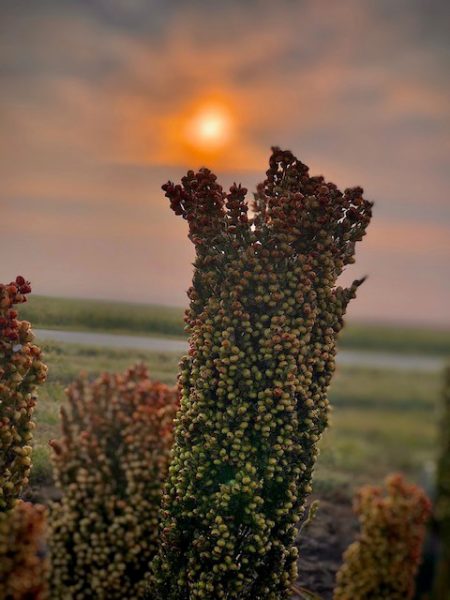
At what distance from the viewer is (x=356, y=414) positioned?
410 inches

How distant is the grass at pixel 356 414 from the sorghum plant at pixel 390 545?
205 cm

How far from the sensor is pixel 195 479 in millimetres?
5652

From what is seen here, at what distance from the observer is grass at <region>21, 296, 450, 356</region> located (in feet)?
25.6

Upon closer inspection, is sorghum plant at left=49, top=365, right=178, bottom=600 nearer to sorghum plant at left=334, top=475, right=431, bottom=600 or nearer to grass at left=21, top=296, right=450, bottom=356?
grass at left=21, top=296, right=450, bottom=356

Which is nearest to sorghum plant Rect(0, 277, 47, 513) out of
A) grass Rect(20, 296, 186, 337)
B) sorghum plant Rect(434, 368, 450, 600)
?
grass Rect(20, 296, 186, 337)

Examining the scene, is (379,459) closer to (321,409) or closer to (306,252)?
(321,409)

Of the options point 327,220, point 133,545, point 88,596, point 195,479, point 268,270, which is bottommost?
point 88,596

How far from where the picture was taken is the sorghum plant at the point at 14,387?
5.27 m

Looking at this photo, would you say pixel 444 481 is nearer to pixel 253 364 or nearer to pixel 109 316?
pixel 109 316

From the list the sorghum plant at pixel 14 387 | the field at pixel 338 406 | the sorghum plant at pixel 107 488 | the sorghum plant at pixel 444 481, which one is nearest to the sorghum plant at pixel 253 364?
Answer: the sorghum plant at pixel 107 488

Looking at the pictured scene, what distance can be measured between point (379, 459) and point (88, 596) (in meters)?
5.41

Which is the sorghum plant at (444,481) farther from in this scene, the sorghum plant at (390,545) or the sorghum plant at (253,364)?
the sorghum plant at (253,364)

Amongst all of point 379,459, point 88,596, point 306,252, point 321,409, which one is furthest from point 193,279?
point 379,459

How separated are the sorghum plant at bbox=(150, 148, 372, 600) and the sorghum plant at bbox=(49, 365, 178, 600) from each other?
1009mm
